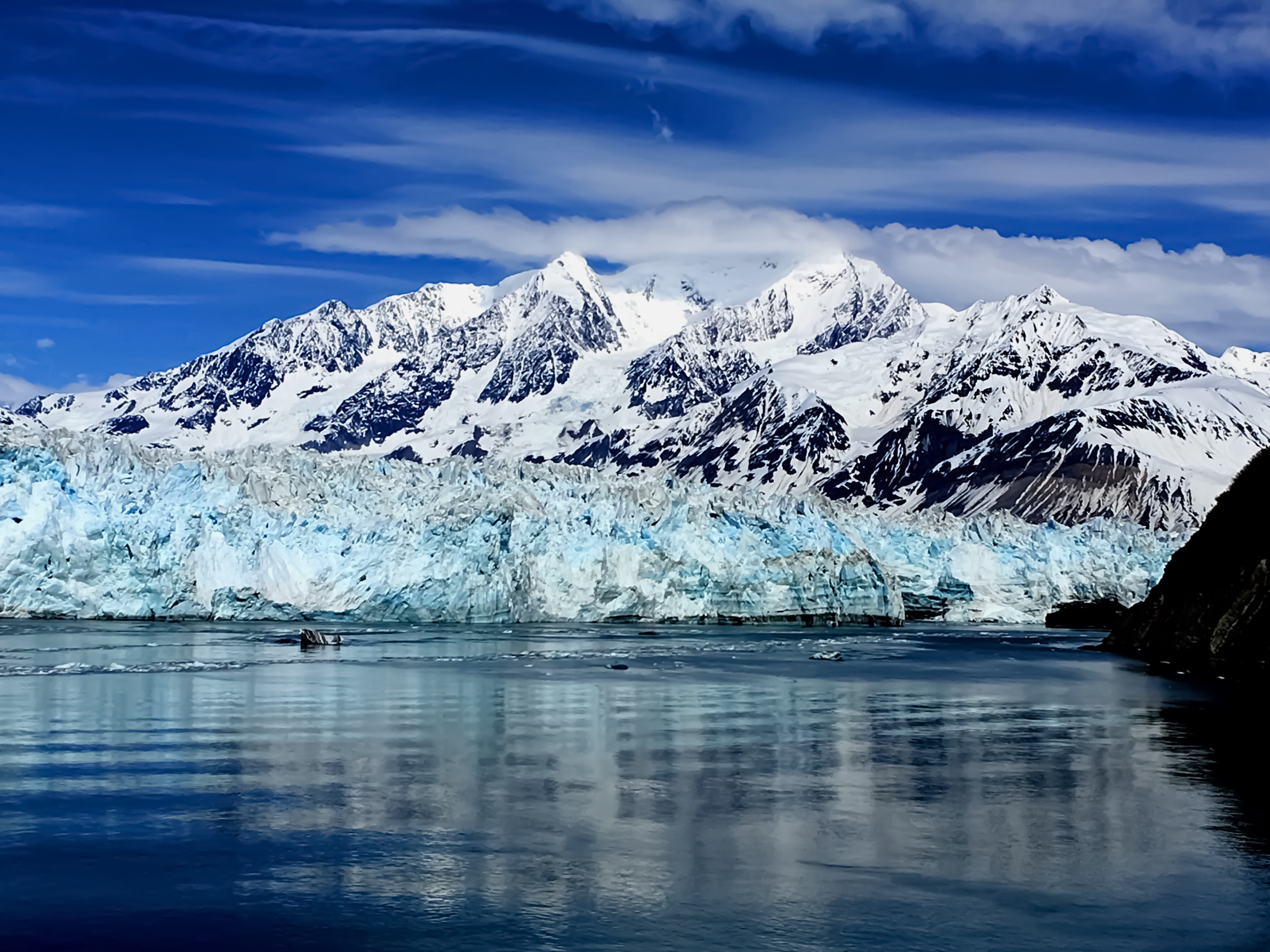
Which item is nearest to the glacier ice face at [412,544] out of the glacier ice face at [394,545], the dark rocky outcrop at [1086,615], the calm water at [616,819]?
the glacier ice face at [394,545]

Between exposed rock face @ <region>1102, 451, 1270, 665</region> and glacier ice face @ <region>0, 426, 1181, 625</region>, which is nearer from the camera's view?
exposed rock face @ <region>1102, 451, 1270, 665</region>

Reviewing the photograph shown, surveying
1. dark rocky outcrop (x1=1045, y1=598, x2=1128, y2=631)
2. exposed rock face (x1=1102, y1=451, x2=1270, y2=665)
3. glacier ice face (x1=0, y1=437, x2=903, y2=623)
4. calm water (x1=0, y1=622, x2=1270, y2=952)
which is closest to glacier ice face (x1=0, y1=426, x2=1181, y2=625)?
glacier ice face (x1=0, y1=437, x2=903, y2=623)

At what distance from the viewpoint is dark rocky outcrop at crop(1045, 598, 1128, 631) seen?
93875mm

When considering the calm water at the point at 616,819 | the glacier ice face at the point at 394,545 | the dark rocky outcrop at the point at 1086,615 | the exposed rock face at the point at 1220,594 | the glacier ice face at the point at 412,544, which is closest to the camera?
the calm water at the point at 616,819

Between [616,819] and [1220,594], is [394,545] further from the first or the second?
[616,819]

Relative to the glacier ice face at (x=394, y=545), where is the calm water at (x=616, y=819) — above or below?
below

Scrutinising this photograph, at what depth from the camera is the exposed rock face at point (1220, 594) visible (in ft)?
155

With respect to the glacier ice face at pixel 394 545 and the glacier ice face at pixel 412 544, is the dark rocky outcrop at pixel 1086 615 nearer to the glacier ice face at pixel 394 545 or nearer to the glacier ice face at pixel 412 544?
the glacier ice face at pixel 412 544

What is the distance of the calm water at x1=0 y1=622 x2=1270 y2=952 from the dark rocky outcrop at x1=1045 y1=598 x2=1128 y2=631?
59.6 meters

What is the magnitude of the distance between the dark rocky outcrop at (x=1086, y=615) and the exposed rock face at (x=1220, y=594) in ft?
85.9

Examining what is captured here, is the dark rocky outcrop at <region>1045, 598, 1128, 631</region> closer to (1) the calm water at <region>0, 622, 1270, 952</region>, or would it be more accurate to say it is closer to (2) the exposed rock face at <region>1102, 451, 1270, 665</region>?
(2) the exposed rock face at <region>1102, 451, 1270, 665</region>

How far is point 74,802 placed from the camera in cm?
1841

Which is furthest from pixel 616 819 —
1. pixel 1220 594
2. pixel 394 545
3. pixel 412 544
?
pixel 394 545

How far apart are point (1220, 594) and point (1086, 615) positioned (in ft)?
143
